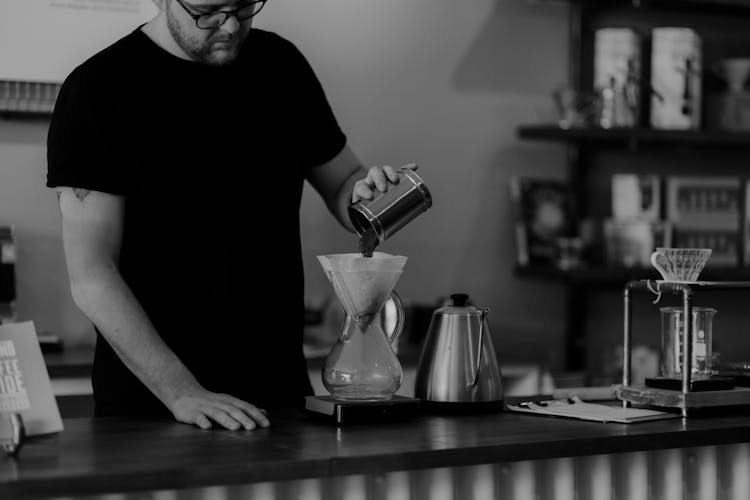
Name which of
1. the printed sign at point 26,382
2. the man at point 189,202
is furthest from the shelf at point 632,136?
the printed sign at point 26,382

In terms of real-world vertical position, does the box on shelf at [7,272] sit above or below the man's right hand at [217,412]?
above

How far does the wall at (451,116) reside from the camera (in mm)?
3930

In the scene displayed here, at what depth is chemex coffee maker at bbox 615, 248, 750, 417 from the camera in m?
2.17

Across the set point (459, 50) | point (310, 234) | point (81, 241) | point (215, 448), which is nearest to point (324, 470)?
point (215, 448)

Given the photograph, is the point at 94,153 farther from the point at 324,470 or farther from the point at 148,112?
the point at 324,470

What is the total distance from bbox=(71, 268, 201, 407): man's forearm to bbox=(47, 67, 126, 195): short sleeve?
183mm

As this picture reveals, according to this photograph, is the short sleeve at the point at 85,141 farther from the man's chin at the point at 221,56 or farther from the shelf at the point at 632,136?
the shelf at the point at 632,136

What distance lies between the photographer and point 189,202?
7.91 feet

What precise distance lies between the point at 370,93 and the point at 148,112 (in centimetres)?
169

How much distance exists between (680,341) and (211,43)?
3.46 ft

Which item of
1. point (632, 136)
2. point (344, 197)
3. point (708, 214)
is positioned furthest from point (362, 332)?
point (708, 214)

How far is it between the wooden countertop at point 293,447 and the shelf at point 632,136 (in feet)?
6.46

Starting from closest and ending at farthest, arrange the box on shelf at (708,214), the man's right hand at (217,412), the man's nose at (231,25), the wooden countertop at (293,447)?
the wooden countertop at (293,447)
the man's right hand at (217,412)
the man's nose at (231,25)
the box on shelf at (708,214)

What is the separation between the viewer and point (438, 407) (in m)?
2.20
